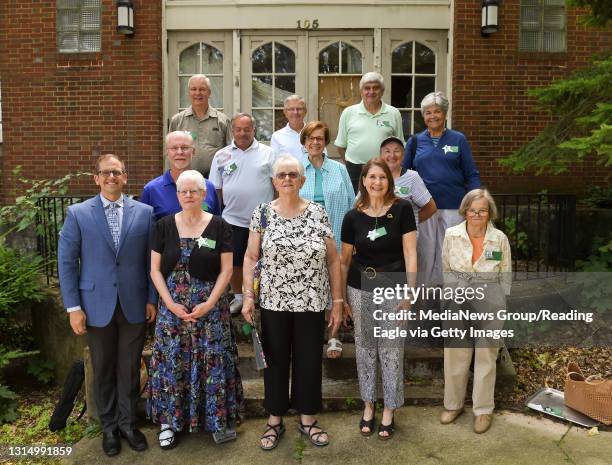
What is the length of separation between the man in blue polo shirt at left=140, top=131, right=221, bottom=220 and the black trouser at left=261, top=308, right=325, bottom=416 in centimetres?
96

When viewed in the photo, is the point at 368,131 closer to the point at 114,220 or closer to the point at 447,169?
the point at 447,169

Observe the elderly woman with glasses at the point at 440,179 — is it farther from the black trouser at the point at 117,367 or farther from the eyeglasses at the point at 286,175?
the black trouser at the point at 117,367

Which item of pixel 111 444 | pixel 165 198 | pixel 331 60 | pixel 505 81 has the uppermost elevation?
pixel 331 60

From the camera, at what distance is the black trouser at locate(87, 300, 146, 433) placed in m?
3.78

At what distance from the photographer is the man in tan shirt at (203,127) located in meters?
5.07

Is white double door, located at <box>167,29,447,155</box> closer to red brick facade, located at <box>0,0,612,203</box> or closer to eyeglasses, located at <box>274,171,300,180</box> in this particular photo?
red brick facade, located at <box>0,0,612,203</box>

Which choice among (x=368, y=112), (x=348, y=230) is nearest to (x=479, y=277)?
(x=348, y=230)

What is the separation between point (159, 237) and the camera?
3660mm

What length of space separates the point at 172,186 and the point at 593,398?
3.28m

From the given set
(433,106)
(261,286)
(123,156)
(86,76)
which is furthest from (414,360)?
(86,76)

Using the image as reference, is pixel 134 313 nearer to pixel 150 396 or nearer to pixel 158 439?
pixel 150 396

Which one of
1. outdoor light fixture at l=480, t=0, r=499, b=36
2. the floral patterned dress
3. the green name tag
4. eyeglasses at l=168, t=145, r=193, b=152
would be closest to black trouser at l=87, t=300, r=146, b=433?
the floral patterned dress

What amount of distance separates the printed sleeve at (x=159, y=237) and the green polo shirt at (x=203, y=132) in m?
1.51

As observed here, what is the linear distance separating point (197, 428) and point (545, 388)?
2.74 meters
